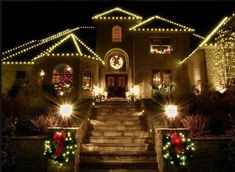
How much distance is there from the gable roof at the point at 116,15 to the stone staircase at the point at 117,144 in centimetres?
1200

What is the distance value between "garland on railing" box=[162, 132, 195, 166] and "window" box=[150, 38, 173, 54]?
14.6 metres

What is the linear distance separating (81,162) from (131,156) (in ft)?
6.37

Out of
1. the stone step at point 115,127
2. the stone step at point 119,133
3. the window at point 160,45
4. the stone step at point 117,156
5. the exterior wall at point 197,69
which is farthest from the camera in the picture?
the window at point 160,45

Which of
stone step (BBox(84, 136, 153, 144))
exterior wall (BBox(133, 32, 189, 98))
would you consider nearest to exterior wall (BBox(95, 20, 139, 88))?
exterior wall (BBox(133, 32, 189, 98))

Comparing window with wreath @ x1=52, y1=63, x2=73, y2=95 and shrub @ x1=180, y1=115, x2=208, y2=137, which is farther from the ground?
window with wreath @ x1=52, y1=63, x2=73, y2=95

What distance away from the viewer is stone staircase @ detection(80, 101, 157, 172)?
995 centimetres

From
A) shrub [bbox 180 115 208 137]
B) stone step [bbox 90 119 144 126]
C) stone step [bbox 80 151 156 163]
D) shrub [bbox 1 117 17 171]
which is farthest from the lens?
stone step [bbox 90 119 144 126]

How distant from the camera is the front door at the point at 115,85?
23562 millimetres

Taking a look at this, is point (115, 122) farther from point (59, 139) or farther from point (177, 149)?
point (177, 149)

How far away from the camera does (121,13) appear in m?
24.3

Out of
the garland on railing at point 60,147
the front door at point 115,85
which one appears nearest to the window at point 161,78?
the front door at point 115,85

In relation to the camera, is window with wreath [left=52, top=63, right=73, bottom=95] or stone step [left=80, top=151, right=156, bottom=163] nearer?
stone step [left=80, top=151, right=156, bottom=163]

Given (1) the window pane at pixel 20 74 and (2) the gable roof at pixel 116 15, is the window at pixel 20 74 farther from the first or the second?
(2) the gable roof at pixel 116 15

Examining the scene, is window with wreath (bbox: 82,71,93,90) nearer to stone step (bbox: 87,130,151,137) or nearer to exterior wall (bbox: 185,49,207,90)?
exterior wall (bbox: 185,49,207,90)
